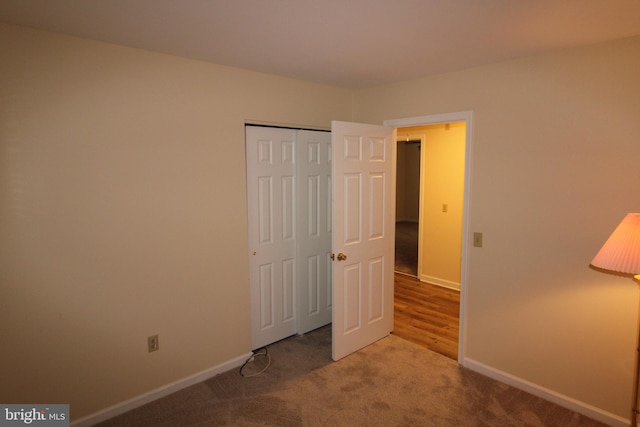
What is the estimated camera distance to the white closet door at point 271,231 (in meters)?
3.26

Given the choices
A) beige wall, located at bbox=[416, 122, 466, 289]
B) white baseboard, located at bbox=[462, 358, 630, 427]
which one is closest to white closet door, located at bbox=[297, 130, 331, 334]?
white baseboard, located at bbox=[462, 358, 630, 427]

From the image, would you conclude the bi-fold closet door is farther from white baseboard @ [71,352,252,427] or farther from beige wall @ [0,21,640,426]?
white baseboard @ [71,352,252,427]

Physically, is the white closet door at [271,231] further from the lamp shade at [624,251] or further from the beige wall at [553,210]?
the lamp shade at [624,251]

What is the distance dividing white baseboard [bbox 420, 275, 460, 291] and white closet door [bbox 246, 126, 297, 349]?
96.8 inches

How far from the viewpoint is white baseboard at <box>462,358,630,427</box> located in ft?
7.92

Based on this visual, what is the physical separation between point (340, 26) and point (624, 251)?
5.88ft

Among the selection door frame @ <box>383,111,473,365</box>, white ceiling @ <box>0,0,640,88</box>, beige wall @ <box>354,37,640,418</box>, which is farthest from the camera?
door frame @ <box>383,111,473,365</box>

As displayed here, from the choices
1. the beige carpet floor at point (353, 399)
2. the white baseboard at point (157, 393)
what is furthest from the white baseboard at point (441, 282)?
the white baseboard at point (157, 393)

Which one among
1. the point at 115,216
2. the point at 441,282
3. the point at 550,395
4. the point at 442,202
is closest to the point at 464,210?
the point at 550,395

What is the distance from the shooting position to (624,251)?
1.82m

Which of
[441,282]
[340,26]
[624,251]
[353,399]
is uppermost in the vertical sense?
[340,26]

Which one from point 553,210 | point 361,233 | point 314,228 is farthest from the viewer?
point 314,228

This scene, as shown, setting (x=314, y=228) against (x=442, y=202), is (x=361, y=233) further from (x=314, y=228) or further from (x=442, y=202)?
(x=442, y=202)

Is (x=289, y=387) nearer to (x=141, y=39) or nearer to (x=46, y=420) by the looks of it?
(x=46, y=420)
